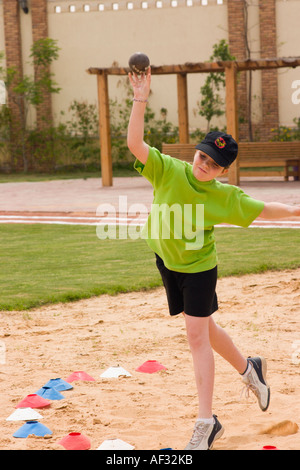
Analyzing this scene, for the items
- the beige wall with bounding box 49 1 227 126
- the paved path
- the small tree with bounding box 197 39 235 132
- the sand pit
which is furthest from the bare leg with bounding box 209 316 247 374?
the beige wall with bounding box 49 1 227 126

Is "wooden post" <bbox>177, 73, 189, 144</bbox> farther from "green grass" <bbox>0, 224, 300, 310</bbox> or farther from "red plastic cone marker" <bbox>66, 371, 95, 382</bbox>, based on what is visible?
"red plastic cone marker" <bbox>66, 371, 95, 382</bbox>

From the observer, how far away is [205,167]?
374cm

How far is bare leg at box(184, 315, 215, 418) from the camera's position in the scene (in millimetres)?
3753

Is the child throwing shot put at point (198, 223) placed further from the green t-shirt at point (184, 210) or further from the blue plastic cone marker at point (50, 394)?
the blue plastic cone marker at point (50, 394)

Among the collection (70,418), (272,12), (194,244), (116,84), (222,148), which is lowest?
(70,418)

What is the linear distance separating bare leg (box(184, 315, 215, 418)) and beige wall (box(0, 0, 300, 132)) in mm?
22774

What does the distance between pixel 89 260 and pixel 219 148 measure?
5.85m

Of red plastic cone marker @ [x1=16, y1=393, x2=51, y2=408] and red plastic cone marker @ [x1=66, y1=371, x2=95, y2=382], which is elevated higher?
red plastic cone marker @ [x1=16, y1=393, x2=51, y2=408]

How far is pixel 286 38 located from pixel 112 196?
11984 mm

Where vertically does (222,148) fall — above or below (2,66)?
below

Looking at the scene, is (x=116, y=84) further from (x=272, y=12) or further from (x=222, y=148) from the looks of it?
(x=222, y=148)

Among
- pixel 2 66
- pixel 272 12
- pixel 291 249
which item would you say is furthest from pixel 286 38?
pixel 291 249

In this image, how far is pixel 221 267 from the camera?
8688mm

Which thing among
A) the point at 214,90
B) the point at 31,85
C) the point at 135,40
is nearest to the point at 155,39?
the point at 135,40
